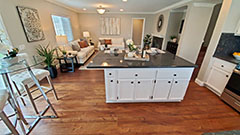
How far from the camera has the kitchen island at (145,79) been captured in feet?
5.40

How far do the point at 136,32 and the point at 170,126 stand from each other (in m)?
7.98

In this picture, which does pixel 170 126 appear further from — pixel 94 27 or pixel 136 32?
pixel 136 32

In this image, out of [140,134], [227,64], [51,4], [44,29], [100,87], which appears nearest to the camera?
[140,134]

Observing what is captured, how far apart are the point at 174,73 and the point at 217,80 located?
4.73 feet

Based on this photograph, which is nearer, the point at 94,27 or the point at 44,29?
the point at 44,29

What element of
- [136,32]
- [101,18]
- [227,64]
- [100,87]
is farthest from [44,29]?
[136,32]

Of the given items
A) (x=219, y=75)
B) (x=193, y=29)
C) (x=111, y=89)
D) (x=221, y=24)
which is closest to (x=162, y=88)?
(x=111, y=89)

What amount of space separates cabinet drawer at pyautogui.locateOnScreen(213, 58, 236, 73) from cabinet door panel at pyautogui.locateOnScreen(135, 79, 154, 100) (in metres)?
1.72

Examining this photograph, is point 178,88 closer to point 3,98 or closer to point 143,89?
point 143,89

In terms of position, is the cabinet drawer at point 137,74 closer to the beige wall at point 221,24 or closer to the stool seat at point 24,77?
the stool seat at point 24,77

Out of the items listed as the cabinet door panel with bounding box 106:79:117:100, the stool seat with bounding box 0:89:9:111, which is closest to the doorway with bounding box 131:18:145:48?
the cabinet door panel with bounding box 106:79:117:100

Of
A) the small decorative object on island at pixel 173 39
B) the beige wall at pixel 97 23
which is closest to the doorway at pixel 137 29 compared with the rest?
the beige wall at pixel 97 23

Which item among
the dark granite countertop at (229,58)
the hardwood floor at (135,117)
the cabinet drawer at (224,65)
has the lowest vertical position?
the hardwood floor at (135,117)

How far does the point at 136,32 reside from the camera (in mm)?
8336
